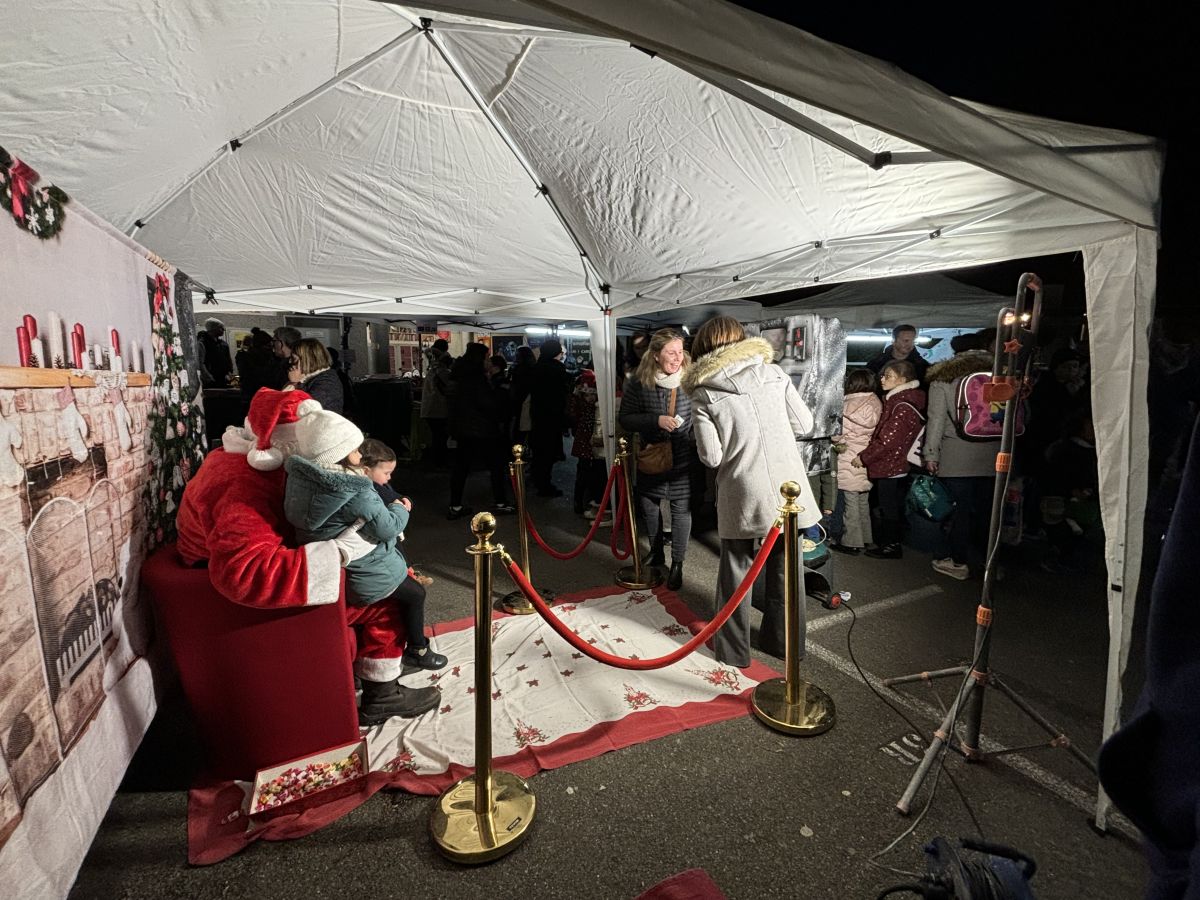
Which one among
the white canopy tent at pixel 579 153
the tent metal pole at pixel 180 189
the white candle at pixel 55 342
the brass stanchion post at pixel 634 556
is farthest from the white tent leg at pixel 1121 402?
the tent metal pole at pixel 180 189

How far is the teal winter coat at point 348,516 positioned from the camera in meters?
1.94

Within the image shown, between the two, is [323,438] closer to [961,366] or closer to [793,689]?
[793,689]

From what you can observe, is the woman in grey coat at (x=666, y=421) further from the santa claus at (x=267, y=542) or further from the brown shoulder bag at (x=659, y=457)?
the santa claus at (x=267, y=542)

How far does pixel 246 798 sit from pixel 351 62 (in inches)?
117

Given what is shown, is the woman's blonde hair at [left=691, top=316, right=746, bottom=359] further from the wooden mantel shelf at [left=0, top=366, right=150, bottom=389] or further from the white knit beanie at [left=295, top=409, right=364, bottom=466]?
the wooden mantel shelf at [left=0, top=366, right=150, bottom=389]

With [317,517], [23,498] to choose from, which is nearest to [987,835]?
[317,517]

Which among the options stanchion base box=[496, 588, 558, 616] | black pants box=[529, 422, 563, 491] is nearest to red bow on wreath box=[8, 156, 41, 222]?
stanchion base box=[496, 588, 558, 616]

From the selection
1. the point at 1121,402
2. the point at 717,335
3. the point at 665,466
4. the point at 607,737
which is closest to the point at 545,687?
the point at 607,737

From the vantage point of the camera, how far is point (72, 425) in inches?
66.5

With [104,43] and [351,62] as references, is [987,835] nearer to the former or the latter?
[351,62]

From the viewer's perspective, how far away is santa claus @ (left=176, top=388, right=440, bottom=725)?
1.81 m

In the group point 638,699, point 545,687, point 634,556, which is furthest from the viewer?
point 634,556

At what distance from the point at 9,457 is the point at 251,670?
1040 mm

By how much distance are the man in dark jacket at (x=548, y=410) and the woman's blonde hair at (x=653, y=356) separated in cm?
258
